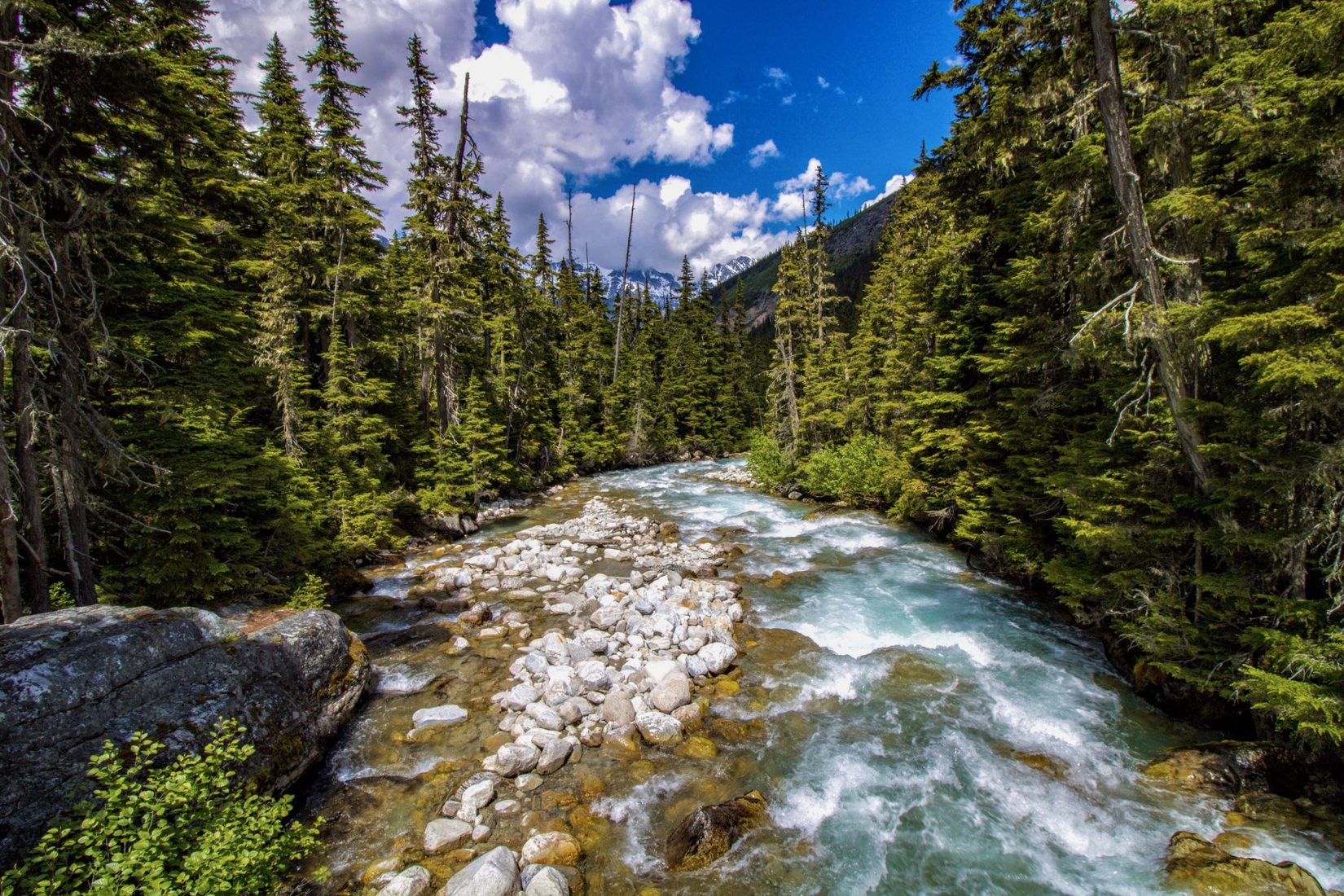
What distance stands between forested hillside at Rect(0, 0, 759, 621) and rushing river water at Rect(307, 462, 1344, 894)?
392 cm

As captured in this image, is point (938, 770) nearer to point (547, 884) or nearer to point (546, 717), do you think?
point (547, 884)

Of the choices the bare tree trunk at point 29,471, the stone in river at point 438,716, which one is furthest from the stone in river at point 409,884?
the bare tree trunk at point 29,471

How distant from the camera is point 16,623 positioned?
4.98m

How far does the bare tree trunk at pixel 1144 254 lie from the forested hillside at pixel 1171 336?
4 centimetres

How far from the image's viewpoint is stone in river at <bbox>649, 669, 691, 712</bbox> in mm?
7574

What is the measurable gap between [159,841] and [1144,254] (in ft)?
40.2

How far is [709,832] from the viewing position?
17.7 feet

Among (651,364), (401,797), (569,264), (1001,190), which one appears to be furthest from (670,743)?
(569,264)

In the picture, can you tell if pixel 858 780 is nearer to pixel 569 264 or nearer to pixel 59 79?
pixel 59 79

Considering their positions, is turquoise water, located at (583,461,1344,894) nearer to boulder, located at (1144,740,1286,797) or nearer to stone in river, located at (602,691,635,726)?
boulder, located at (1144,740,1286,797)

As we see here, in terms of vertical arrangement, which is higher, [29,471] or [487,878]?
[29,471]

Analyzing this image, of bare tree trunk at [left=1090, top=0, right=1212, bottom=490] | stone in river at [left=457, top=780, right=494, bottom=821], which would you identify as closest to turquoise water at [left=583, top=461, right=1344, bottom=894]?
stone in river at [left=457, top=780, right=494, bottom=821]

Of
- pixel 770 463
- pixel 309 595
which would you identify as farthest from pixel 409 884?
pixel 770 463

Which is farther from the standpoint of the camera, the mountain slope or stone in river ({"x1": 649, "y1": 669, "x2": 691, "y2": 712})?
the mountain slope
